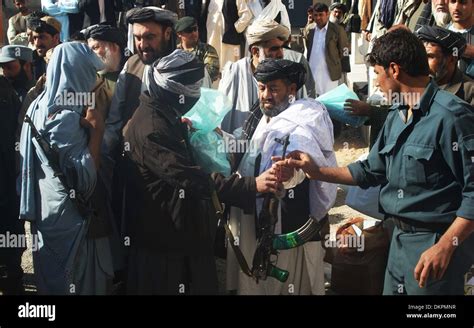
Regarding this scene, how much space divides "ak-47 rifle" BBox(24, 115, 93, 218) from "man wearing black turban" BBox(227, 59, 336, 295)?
3.07 feet

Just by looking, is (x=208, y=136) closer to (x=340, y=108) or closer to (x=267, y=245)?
(x=267, y=245)

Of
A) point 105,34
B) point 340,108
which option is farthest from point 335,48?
point 105,34

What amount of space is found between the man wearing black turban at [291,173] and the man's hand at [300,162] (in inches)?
6.0

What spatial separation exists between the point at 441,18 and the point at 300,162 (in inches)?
83.0

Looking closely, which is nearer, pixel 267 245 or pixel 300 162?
pixel 300 162

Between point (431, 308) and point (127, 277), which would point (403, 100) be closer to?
point (431, 308)

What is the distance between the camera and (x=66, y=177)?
4.75 m

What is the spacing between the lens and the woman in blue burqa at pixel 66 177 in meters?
4.71

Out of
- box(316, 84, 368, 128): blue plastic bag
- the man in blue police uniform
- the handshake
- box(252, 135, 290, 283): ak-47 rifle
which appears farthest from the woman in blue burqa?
the man in blue police uniform

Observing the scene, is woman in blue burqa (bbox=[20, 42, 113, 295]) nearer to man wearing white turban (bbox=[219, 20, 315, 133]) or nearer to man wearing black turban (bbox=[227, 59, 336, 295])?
man wearing black turban (bbox=[227, 59, 336, 295])

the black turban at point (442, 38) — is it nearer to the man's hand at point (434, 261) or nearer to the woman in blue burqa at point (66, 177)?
the man's hand at point (434, 261)

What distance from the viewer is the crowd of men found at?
412cm

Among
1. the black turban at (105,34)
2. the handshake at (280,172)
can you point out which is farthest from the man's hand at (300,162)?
the black turban at (105,34)

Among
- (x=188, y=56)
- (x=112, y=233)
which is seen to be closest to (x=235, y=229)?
(x=112, y=233)
